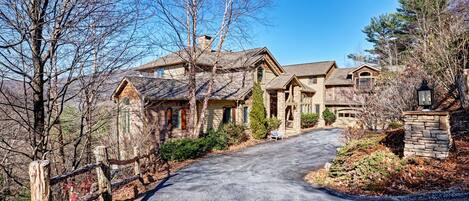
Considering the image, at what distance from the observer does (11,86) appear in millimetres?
7254

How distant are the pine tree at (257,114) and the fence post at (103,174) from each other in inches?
568

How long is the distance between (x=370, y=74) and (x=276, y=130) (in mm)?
12932

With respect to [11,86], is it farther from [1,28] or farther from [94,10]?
[94,10]

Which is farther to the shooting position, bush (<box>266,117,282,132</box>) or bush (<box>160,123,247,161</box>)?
bush (<box>266,117,282,132</box>)

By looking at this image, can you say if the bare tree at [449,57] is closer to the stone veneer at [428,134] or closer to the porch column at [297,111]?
the stone veneer at [428,134]

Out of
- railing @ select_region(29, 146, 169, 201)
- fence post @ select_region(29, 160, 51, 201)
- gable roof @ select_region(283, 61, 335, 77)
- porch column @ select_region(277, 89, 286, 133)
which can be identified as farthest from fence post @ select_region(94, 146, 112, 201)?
gable roof @ select_region(283, 61, 335, 77)

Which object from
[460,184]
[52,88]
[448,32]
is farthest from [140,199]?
[448,32]

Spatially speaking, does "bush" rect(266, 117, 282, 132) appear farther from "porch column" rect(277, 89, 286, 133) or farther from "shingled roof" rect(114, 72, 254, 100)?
"shingled roof" rect(114, 72, 254, 100)

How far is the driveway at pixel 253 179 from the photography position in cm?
768

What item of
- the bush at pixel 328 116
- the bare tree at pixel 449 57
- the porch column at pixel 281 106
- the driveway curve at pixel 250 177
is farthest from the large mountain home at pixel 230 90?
the bare tree at pixel 449 57

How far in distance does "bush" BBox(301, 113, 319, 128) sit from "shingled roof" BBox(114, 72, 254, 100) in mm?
8721

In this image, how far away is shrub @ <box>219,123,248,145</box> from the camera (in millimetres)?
18266

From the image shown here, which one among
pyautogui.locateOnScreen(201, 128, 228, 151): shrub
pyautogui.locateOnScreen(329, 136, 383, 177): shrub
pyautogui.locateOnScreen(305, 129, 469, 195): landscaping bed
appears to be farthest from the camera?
pyautogui.locateOnScreen(201, 128, 228, 151): shrub

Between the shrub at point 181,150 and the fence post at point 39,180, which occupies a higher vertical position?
the fence post at point 39,180
